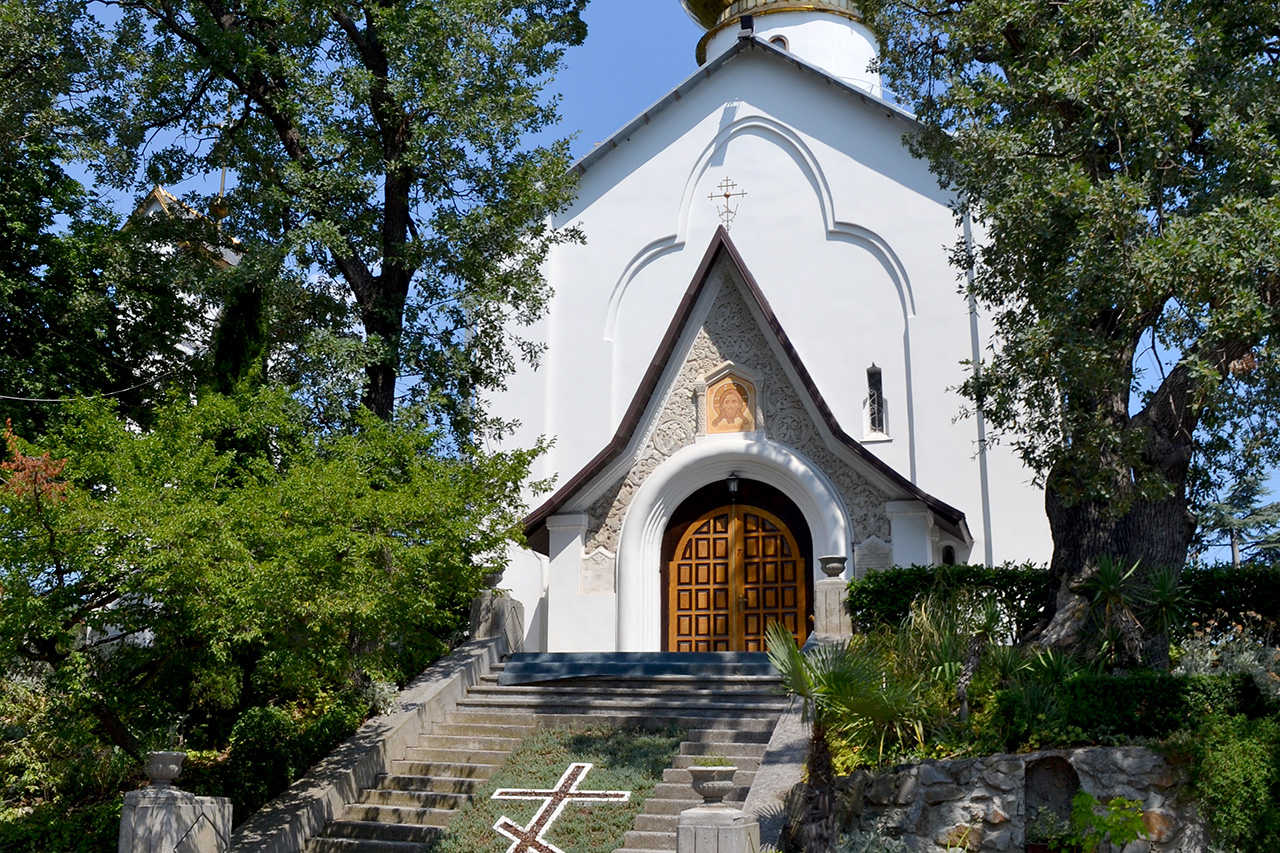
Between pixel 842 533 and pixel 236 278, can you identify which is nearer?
pixel 236 278

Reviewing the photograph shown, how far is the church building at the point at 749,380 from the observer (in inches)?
681

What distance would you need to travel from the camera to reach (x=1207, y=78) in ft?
36.1

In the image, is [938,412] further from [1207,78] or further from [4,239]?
[4,239]

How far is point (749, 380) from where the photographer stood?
1738 centimetres

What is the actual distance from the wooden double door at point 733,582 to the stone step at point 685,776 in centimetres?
573

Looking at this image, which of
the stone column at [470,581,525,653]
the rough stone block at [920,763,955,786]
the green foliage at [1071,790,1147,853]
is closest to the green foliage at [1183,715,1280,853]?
the green foliage at [1071,790,1147,853]

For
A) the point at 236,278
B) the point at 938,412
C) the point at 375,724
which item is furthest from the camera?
the point at 938,412

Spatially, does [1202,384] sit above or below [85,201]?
below

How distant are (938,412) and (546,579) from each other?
6896 millimetres

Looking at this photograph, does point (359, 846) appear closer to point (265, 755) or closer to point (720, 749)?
point (265, 755)

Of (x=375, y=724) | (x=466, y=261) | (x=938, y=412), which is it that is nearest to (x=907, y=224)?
(x=938, y=412)

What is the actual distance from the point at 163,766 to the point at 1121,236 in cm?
957

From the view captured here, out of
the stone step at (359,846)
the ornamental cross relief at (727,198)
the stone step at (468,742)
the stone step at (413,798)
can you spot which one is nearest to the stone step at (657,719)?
the stone step at (468,742)

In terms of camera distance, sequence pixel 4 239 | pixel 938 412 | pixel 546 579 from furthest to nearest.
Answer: pixel 546 579
pixel 938 412
pixel 4 239
